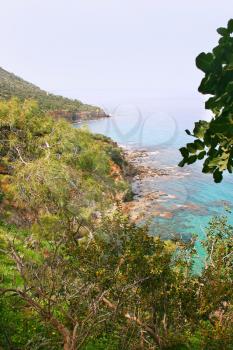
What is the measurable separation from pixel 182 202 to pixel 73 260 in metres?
38.2

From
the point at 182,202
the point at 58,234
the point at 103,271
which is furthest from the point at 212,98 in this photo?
the point at 182,202

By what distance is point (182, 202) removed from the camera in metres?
50.2

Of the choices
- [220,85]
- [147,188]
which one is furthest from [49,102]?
[220,85]

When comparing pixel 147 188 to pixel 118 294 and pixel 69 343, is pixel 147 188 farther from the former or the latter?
pixel 69 343

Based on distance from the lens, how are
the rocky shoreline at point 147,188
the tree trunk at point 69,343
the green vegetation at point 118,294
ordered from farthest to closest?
1. the rocky shoreline at point 147,188
2. the green vegetation at point 118,294
3. the tree trunk at point 69,343

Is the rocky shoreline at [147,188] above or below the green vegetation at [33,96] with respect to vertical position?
below

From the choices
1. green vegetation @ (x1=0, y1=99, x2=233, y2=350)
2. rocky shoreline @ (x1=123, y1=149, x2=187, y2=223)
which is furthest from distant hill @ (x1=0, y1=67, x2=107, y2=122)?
green vegetation @ (x1=0, y1=99, x2=233, y2=350)

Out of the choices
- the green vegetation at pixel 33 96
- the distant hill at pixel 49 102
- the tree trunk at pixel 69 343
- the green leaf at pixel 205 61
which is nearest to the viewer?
the green leaf at pixel 205 61

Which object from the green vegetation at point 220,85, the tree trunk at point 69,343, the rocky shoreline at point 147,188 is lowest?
the rocky shoreline at point 147,188

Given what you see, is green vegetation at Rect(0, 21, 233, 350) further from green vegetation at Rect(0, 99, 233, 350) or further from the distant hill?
the distant hill

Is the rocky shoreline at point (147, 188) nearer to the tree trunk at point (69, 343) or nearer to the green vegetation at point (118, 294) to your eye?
the green vegetation at point (118, 294)

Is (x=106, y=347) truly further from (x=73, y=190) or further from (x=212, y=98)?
(x=73, y=190)

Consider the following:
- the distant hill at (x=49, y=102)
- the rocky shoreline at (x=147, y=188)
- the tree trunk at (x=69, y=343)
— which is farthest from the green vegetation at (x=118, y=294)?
the distant hill at (x=49, y=102)

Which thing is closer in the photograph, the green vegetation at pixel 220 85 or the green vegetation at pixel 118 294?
the green vegetation at pixel 220 85
